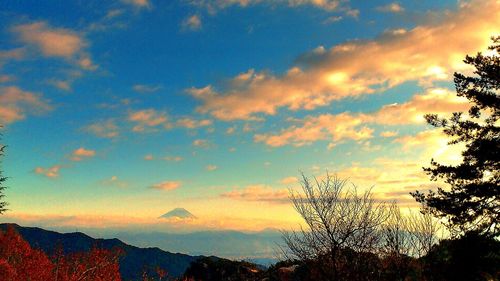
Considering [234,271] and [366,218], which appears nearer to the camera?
[366,218]

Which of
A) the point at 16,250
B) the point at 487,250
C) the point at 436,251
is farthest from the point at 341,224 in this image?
the point at 16,250

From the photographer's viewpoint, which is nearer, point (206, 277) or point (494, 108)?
point (494, 108)

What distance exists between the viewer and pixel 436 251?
27000mm

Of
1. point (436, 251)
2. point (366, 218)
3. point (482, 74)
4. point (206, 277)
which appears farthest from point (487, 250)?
point (206, 277)

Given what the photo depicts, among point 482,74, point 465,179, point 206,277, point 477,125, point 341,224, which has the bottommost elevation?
point 206,277

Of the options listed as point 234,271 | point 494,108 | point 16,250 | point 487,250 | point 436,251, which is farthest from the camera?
point 234,271

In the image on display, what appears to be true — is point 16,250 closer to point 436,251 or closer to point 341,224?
point 341,224

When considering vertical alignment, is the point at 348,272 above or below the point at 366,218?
below

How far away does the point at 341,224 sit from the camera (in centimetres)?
2705

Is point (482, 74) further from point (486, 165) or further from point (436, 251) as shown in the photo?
point (436, 251)

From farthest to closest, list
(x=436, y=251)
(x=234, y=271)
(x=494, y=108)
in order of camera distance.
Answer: (x=234, y=271) < (x=436, y=251) < (x=494, y=108)

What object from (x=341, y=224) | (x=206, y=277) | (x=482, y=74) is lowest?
(x=206, y=277)

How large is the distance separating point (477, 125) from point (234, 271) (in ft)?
106

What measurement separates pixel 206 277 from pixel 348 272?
29575 mm
